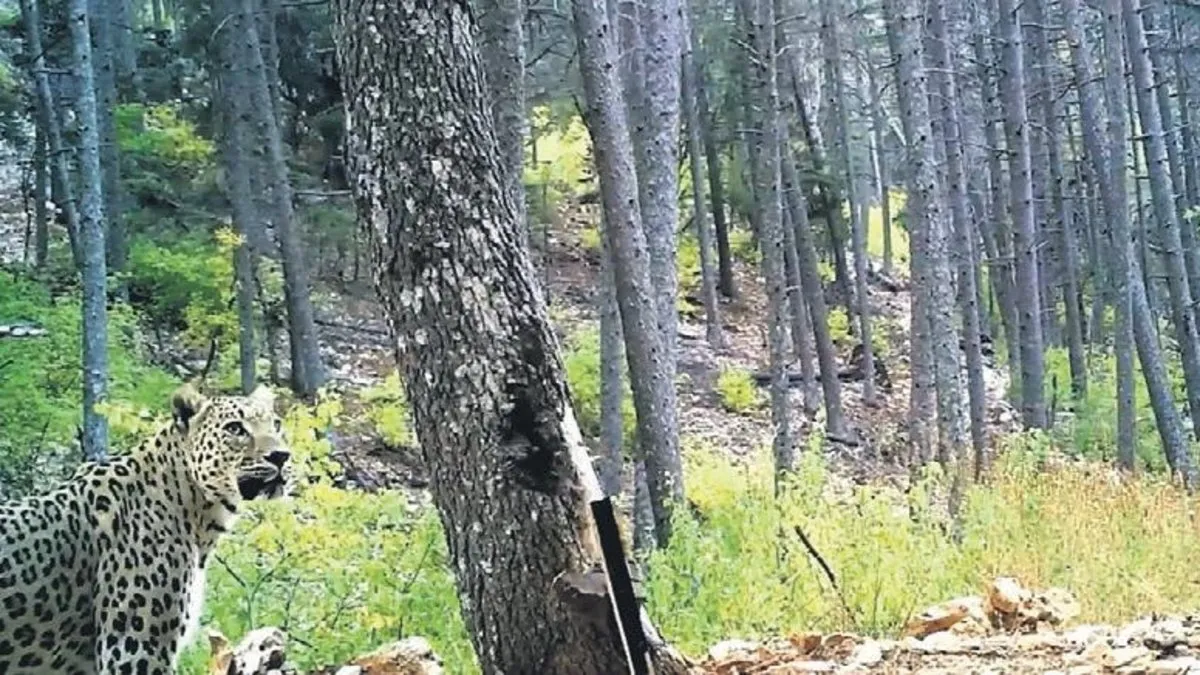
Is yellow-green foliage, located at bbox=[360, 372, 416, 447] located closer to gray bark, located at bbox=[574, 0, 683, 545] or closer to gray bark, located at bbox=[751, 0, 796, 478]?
gray bark, located at bbox=[751, 0, 796, 478]

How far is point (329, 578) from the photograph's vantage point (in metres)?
7.85

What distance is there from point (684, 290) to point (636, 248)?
23600 mm

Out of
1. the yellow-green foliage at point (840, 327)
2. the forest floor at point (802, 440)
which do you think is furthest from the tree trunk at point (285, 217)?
the yellow-green foliage at point (840, 327)

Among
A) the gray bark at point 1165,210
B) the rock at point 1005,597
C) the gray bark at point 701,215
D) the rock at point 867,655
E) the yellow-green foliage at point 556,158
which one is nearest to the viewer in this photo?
the rock at point 867,655

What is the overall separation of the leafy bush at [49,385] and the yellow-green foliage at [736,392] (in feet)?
35.6

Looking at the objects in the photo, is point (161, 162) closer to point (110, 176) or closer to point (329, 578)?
point (110, 176)

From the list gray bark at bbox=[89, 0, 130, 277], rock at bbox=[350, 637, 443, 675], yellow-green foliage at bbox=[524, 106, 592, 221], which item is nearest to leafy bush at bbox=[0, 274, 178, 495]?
gray bark at bbox=[89, 0, 130, 277]

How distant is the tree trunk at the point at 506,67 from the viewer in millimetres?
10312

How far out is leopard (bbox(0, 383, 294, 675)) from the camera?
578 cm

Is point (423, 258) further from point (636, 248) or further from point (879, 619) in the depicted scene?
point (636, 248)

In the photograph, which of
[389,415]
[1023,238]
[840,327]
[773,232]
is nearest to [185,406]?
[389,415]

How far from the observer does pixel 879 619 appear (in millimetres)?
8023

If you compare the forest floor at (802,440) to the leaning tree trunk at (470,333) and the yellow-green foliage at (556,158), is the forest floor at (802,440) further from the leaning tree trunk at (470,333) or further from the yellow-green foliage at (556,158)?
the leaning tree trunk at (470,333)

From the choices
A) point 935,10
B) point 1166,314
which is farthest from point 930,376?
point 1166,314
